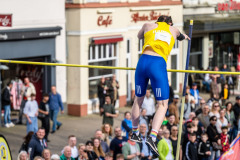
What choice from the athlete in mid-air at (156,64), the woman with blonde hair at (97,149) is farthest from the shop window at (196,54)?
the athlete in mid-air at (156,64)

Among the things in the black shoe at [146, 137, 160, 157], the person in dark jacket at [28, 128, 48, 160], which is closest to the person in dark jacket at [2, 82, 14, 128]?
the person in dark jacket at [28, 128, 48, 160]

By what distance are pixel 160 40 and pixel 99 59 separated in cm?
1792

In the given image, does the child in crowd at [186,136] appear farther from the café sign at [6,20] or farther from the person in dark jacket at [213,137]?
the café sign at [6,20]

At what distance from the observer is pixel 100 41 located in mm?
25719

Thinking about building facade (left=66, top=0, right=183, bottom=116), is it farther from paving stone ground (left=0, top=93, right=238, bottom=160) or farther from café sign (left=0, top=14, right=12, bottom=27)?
café sign (left=0, top=14, right=12, bottom=27)

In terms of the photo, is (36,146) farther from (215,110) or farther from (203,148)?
(215,110)

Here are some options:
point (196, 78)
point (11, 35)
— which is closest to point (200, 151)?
point (11, 35)

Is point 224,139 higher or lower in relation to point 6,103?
lower

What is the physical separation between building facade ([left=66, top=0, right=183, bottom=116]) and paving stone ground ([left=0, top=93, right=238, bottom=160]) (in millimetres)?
935

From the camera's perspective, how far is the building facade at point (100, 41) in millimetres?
25094

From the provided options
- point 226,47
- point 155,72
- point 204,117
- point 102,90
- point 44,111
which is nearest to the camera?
point 155,72

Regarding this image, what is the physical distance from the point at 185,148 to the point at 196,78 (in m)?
16.2

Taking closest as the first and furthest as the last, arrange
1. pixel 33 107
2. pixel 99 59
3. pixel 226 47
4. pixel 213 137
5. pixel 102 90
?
pixel 213 137 < pixel 33 107 < pixel 102 90 < pixel 99 59 < pixel 226 47

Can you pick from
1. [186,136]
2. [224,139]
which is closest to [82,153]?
[186,136]
